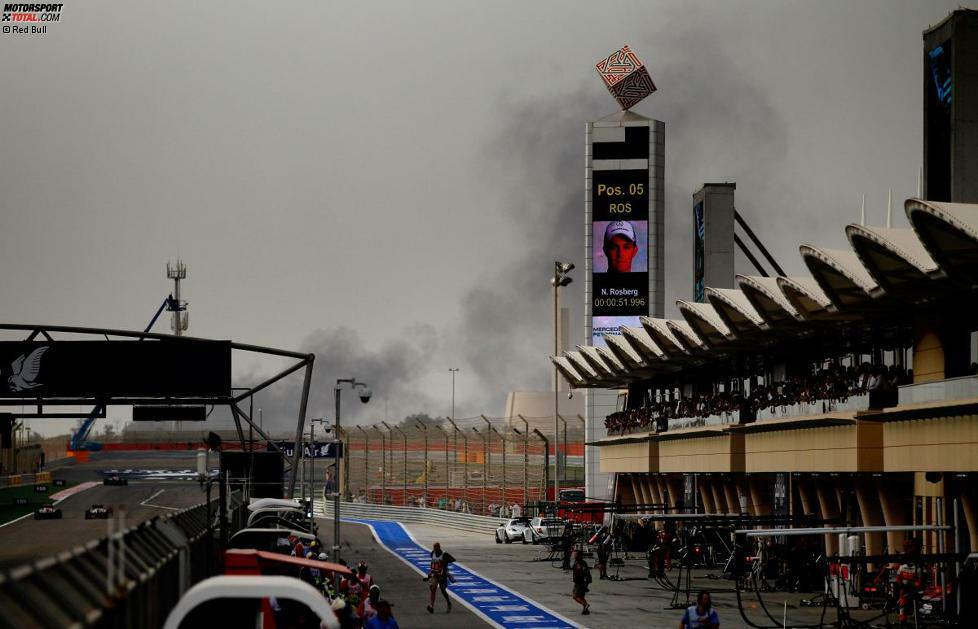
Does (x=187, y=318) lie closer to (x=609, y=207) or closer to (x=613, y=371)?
(x=609, y=207)

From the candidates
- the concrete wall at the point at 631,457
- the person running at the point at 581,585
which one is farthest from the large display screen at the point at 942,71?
the concrete wall at the point at 631,457

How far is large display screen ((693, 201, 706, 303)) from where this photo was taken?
6806cm

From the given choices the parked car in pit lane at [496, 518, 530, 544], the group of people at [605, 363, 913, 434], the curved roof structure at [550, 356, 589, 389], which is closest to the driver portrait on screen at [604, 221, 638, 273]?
the curved roof structure at [550, 356, 589, 389]

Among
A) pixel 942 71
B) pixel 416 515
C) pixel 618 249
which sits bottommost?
pixel 416 515

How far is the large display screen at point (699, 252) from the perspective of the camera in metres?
68.1

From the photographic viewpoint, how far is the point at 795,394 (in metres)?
42.8

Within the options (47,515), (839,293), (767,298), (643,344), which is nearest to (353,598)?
(839,293)

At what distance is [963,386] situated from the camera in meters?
30.5

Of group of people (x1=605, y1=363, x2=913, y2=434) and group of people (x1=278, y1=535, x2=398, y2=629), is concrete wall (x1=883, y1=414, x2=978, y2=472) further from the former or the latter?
group of people (x1=278, y1=535, x2=398, y2=629)

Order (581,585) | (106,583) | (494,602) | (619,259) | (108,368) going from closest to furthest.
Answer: (106,583) < (108,368) < (581,585) < (494,602) < (619,259)

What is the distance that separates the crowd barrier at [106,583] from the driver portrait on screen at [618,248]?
242 feet

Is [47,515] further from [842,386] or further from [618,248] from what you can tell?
[842,386]

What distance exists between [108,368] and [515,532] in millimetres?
40080

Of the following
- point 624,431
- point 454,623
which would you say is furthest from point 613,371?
point 454,623
